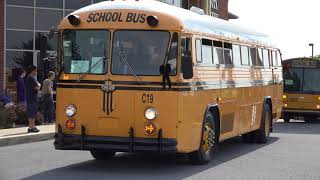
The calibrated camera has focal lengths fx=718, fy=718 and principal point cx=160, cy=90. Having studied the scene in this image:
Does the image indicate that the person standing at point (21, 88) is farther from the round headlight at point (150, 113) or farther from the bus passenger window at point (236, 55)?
the round headlight at point (150, 113)

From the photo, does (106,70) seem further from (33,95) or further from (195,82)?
(33,95)

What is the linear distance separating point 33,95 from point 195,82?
22.6ft

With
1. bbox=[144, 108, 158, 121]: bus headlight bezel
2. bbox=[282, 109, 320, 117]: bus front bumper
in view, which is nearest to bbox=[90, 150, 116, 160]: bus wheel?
bbox=[144, 108, 158, 121]: bus headlight bezel

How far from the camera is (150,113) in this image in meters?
11.5

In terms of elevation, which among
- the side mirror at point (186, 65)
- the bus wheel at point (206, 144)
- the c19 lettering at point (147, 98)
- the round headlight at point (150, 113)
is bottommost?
the bus wheel at point (206, 144)

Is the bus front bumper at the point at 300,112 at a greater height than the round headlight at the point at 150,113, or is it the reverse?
the round headlight at the point at 150,113

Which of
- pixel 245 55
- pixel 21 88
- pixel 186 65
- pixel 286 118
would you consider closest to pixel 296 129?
pixel 286 118

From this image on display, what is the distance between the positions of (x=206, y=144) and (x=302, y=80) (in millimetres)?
18214

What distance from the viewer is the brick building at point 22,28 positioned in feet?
94.3

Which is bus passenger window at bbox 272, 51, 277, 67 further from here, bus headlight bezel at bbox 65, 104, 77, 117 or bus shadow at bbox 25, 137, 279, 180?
bus headlight bezel at bbox 65, 104, 77, 117

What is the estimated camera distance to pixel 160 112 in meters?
11.5

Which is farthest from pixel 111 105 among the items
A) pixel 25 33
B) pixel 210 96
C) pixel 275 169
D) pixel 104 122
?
pixel 25 33

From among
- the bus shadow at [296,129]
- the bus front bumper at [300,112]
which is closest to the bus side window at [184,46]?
the bus shadow at [296,129]

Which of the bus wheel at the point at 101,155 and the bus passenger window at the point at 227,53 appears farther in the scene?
the bus passenger window at the point at 227,53
